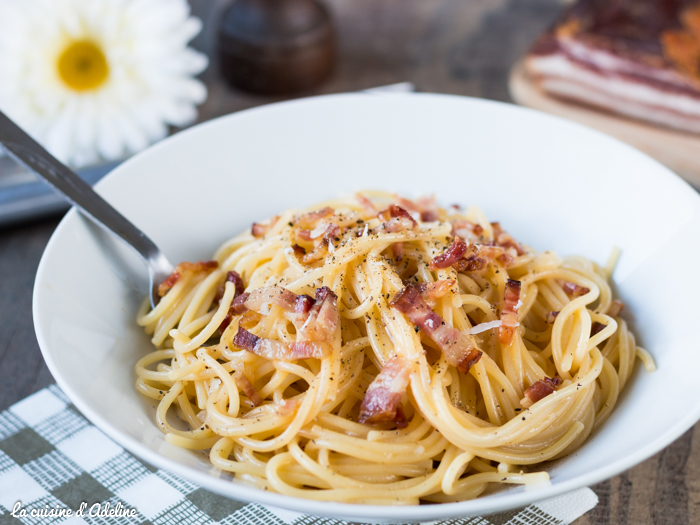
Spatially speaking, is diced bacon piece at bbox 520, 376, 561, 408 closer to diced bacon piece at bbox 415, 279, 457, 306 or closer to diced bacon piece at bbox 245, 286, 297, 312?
diced bacon piece at bbox 415, 279, 457, 306

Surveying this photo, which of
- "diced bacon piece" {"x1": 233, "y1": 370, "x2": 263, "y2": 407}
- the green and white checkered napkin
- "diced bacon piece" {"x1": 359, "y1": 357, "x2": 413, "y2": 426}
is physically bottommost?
the green and white checkered napkin

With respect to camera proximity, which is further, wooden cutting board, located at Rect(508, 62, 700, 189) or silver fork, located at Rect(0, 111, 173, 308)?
wooden cutting board, located at Rect(508, 62, 700, 189)

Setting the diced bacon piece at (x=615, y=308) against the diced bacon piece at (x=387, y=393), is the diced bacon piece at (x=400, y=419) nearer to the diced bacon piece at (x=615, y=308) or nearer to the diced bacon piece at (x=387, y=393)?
the diced bacon piece at (x=387, y=393)

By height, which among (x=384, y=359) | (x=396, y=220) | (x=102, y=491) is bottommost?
(x=102, y=491)

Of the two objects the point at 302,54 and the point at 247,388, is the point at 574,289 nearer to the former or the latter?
the point at 247,388

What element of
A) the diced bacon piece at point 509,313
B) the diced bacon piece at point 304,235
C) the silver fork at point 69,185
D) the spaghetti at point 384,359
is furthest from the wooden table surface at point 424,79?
the diced bacon piece at point 304,235

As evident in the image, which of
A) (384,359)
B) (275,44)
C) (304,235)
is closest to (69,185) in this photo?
(304,235)

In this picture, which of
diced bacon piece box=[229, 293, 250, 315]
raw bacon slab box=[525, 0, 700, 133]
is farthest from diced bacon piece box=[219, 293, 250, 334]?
raw bacon slab box=[525, 0, 700, 133]

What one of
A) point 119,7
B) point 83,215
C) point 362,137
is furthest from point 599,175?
Result: point 119,7
